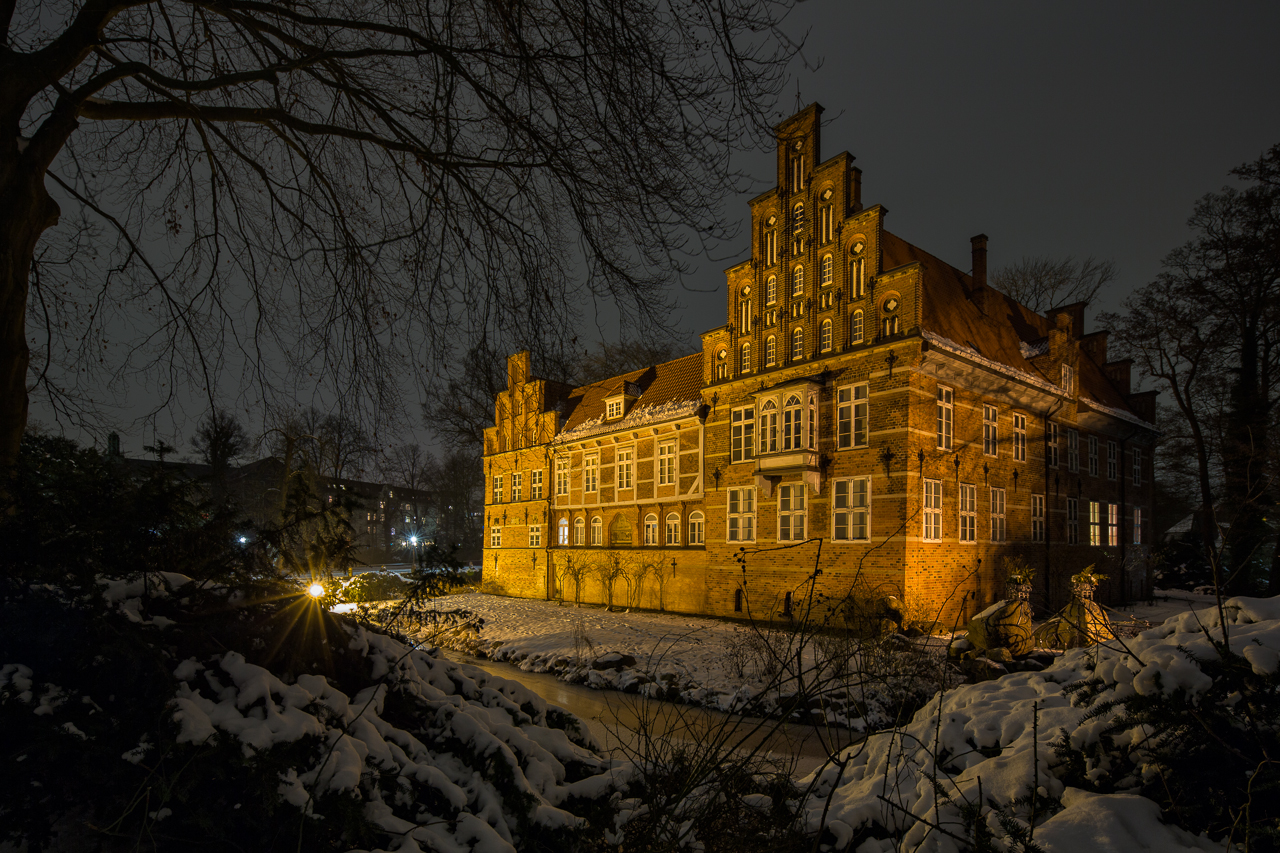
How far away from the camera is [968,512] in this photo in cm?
1769

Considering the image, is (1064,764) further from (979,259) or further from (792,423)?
(979,259)

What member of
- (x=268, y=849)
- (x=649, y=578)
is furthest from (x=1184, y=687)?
(x=649, y=578)

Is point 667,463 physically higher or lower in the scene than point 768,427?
lower

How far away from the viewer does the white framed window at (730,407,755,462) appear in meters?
19.3

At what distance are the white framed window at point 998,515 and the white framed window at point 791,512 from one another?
573 centimetres

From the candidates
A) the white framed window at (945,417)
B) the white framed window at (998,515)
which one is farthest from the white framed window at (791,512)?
the white framed window at (998,515)

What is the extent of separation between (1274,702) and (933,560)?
14517 mm

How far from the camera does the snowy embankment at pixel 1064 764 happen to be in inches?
105

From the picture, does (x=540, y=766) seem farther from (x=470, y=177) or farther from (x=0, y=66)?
(x=0, y=66)

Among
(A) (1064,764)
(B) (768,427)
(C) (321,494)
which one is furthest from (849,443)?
(C) (321,494)

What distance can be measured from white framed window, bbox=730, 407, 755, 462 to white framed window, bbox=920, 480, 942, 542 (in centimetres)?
489

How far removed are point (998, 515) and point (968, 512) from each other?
182 centimetres

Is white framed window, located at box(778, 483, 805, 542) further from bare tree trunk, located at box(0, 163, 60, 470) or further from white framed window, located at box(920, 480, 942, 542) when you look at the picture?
bare tree trunk, located at box(0, 163, 60, 470)

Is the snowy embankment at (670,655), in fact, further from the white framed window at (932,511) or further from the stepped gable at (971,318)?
the stepped gable at (971,318)
